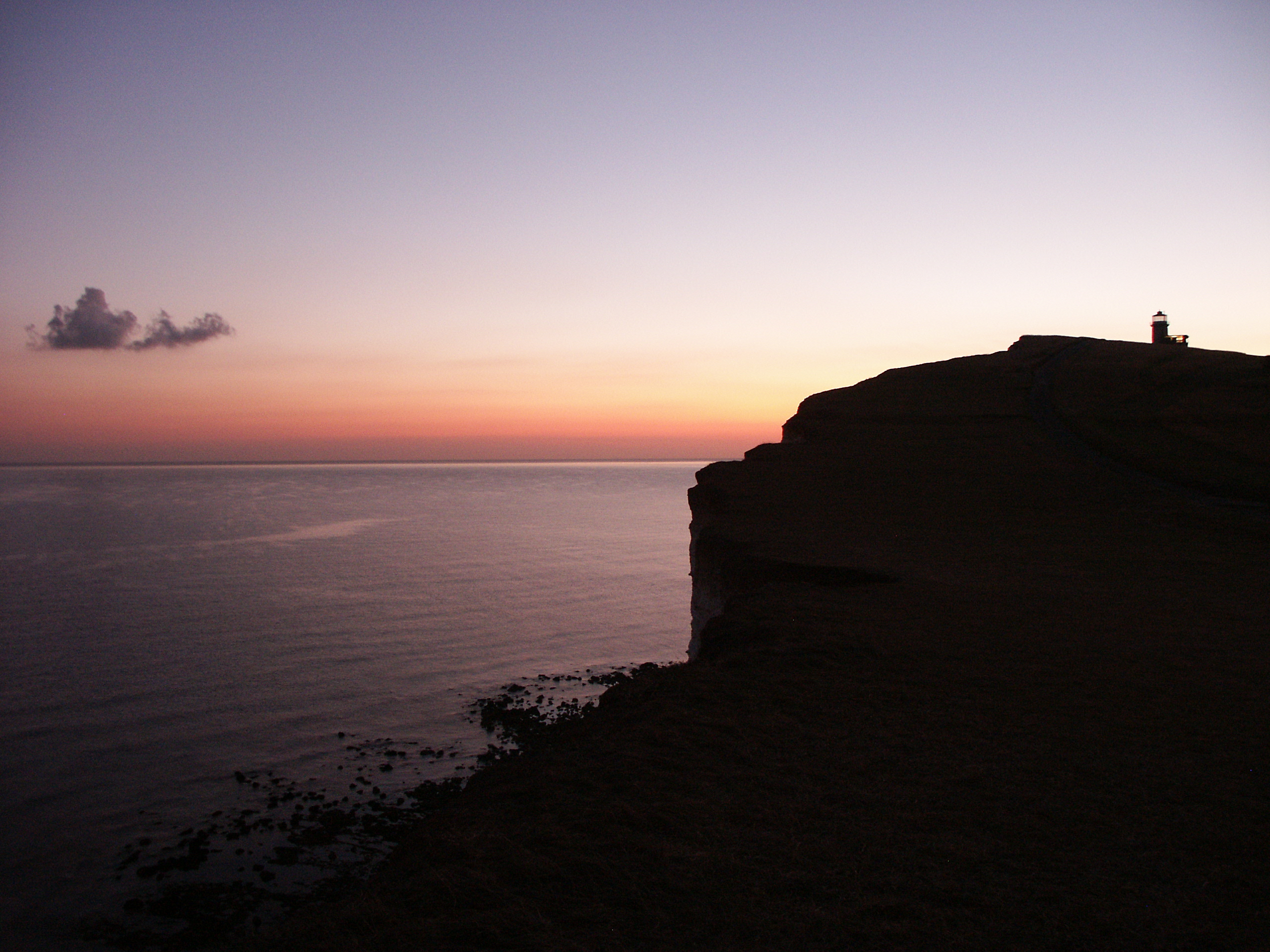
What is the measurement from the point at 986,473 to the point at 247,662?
89.8 feet

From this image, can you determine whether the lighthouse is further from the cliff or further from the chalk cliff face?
the cliff

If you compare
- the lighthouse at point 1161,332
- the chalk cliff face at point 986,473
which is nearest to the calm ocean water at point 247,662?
the chalk cliff face at point 986,473

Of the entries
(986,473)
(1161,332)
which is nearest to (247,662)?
(986,473)

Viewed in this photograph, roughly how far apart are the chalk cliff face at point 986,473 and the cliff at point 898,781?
0.44 meters

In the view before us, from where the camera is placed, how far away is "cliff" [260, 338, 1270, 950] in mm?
5965

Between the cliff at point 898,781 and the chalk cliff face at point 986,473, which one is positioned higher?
the chalk cliff face at point 986,473

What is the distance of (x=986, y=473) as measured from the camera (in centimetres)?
2995

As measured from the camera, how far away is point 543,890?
6426 millimetres

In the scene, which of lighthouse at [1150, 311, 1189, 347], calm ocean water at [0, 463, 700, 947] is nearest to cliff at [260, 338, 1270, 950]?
calm ocean water at [0, 463, 700, 947]

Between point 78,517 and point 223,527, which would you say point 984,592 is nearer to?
point 223,527

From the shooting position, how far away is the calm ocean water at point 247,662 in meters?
16.7

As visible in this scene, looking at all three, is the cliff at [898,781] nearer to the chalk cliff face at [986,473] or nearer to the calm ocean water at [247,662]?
the chalk cliff face at [986,473]

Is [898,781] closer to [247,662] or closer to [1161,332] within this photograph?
[247,662]

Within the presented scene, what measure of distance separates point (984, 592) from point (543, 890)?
41.2ft
